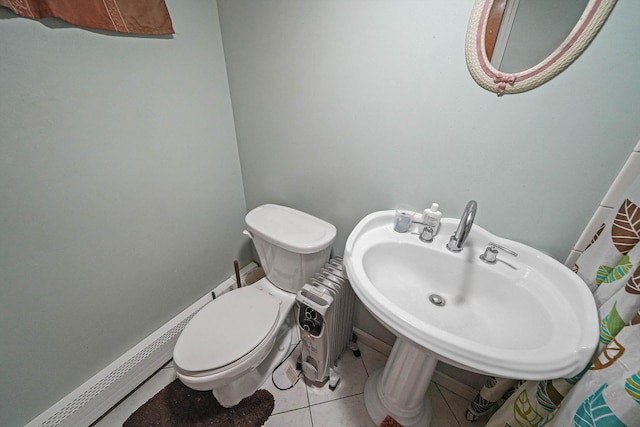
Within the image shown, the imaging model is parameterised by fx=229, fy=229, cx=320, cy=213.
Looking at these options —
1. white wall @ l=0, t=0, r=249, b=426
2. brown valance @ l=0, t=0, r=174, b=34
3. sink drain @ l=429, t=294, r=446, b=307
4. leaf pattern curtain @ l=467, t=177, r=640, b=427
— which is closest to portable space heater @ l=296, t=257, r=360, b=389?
sink drain @ l=429, t=294, r=446, b=307

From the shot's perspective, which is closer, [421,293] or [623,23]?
[623,23]

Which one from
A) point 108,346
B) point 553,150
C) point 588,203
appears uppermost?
point 553,150

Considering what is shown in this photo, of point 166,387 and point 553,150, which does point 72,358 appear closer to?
point 166,387

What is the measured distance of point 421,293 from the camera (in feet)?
2.63

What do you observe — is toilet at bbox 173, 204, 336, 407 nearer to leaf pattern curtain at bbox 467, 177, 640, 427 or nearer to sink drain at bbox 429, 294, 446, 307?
sink drain at bbox 429, 294, 446, 307

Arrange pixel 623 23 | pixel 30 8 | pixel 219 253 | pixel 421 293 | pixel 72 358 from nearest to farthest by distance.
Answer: pixel 623 23 < pixel 30 8 < pixel 421 293 < pixel 72 358 < pixel 219 253

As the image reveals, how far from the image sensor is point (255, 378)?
1118 millimetres

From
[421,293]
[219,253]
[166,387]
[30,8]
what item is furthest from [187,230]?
[421,293]

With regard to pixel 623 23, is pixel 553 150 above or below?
below

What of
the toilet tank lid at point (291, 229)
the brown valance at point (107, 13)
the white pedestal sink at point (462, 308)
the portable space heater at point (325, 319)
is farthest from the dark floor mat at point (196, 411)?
the brown valance at point (107, 13)

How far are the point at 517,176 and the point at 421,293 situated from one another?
0.48 metres

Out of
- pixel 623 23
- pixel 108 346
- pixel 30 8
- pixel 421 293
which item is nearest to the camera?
pixel 623 23

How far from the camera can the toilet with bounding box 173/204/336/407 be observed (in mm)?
867

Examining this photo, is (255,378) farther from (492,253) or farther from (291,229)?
(492,253)
